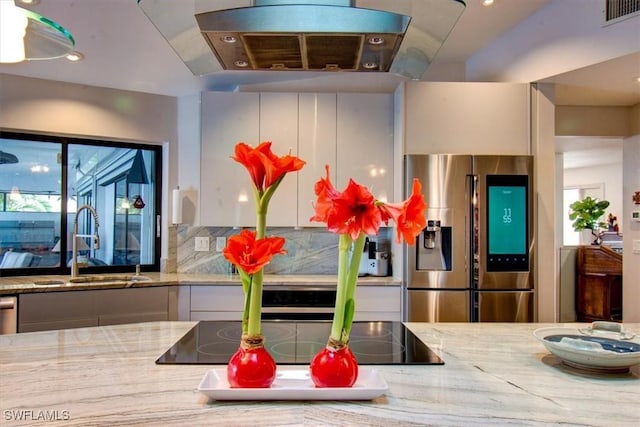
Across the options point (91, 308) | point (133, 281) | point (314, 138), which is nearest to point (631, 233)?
point (314, 138)

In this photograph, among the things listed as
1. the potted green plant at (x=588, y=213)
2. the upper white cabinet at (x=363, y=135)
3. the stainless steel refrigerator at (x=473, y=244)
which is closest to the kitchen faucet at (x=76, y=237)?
the upper white cabinet at (x=363, y=135)

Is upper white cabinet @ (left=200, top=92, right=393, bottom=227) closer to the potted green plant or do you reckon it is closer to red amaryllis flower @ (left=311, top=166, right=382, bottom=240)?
red amaryllis flower @ (left=311, top=166, right=382, bottom=240)

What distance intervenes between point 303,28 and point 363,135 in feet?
6.75

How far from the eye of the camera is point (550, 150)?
294 centimetres

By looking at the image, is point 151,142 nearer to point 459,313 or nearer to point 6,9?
point 6,9

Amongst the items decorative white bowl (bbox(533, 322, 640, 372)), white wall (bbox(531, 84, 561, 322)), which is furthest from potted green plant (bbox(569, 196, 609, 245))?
decorative white bowl (bbox(533, 322, 640, 372))

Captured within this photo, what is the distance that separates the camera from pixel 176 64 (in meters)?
3.14

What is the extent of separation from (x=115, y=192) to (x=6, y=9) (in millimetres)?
2597

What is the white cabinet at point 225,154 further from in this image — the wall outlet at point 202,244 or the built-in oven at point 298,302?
the built-in oven at point 298,302

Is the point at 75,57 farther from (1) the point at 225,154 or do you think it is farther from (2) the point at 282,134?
(2) the point at 282,134

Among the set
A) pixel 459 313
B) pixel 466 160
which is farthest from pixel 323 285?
pixel 466 160

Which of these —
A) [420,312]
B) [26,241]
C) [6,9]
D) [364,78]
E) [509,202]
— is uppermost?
[364,78]

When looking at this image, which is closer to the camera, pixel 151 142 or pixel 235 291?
pixel 235 291

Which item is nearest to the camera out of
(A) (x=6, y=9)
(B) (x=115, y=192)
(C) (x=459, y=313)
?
(A) (x=6, y=9)
